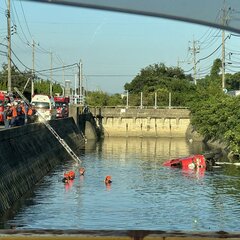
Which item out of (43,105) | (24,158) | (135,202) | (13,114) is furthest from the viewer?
(43,105)

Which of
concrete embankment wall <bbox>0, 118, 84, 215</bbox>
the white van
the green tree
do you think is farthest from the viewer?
the green tree

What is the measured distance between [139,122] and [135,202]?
212 ft

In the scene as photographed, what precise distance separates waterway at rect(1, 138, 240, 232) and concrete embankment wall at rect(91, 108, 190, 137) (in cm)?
4774

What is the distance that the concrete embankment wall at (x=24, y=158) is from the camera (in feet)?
87.4

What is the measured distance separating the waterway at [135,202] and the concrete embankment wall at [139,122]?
1880 inches

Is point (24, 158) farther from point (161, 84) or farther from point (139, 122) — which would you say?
point (161, 84)

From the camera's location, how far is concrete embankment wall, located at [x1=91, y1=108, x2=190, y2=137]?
9125 centimetres

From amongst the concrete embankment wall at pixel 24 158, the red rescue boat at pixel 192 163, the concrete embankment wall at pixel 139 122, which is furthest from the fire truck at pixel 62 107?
the red rescue boat at pixel 192 163

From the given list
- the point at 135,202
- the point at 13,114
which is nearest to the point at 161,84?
the point at 13,114

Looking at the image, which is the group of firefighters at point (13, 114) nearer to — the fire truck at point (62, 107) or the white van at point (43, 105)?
the white van at point (43, 105)

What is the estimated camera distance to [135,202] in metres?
27.6

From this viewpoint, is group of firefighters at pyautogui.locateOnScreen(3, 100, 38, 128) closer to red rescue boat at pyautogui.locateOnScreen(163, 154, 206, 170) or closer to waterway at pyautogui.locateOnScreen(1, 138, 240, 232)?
waterway at pyautogui.locateOnScreen(1, 138, 240, 232)

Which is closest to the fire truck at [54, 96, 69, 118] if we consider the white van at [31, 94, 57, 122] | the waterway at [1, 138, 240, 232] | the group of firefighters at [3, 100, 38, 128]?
the white van at [31, 94, 57, 122]

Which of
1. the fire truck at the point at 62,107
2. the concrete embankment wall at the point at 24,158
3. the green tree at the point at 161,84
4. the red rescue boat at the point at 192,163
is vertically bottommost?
the red rescue boat at the point at 192,163
